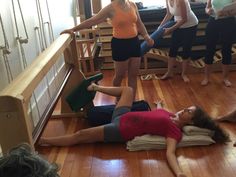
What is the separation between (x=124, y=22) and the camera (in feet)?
8.78

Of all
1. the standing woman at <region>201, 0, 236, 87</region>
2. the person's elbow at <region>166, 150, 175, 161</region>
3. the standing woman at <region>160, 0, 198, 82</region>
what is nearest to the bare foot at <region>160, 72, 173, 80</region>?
the standing woman at <region>160, 0, 198, 82</region>

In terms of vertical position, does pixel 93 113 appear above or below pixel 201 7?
below

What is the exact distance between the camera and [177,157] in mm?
2229

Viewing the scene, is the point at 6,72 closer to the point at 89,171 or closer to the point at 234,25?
the point at 89,171

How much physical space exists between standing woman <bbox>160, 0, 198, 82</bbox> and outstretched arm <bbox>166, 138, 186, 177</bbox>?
1786 mm

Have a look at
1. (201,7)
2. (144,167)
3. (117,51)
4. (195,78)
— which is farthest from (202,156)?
(201,7)

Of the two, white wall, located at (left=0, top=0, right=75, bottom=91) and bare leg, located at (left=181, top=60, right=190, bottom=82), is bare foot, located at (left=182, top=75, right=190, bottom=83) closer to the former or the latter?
bare leg, located at (left=181, top=60, right=190, bottom=82)

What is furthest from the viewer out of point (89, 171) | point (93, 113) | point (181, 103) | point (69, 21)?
point (69, 21)

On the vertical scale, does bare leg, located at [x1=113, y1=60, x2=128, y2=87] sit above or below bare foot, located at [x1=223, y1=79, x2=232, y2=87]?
above

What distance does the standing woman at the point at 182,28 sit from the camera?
11.7 ft

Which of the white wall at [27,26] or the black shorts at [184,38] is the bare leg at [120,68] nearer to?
the white wall at [27,26]

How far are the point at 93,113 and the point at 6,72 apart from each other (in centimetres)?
82

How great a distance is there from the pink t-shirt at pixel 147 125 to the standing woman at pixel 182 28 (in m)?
1.62

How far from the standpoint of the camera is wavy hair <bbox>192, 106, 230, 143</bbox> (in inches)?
93.8
